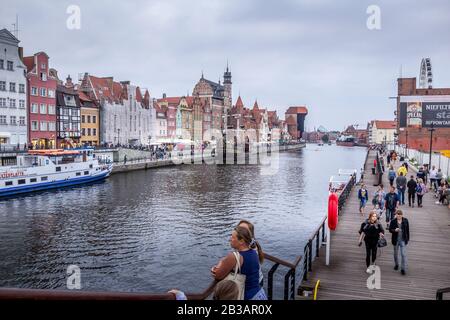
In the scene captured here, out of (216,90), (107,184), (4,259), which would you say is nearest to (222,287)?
(4,259)

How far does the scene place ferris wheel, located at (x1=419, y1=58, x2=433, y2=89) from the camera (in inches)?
3132

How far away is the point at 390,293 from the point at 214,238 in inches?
507

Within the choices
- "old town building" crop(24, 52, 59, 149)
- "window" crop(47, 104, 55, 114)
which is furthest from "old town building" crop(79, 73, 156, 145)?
"old town building" crop(24, 52, 59, 149)

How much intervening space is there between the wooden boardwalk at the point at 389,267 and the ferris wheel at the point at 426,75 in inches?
2783

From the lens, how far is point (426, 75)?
8094 cm

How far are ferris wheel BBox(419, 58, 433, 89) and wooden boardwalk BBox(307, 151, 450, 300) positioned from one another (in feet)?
232

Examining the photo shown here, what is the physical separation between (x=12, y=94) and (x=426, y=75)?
2906 inches

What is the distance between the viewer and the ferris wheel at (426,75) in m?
79.6

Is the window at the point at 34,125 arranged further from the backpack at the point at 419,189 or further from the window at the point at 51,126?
the backpack at the point at 419,189

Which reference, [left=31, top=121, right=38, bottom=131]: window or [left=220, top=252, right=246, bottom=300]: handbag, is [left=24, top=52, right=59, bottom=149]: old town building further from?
[left=220, top=252, right=246, bottom=300]: handbag

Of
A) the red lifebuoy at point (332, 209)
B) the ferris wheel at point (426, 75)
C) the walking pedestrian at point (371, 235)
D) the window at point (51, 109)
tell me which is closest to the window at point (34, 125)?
the window at point (51, 109)

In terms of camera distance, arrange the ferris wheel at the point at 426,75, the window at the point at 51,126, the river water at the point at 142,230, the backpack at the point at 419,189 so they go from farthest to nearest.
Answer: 1. the ferris wheel at the point at 426,75
2. the window at the point at 51,126
3. the backpack at the point at 419,189
4. the river water at the point at 142,230
